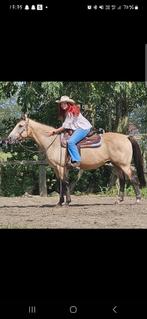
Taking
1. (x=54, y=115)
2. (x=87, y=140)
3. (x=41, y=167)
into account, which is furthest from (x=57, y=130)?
(x=41, y=167)

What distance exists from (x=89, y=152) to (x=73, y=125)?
380 millimetres

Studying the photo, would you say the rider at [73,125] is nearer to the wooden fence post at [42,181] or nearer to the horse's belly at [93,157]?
the horse's belly at [93,157]

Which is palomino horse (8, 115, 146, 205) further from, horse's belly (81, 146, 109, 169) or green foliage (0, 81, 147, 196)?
green foliage (0, 81, 147, 196)

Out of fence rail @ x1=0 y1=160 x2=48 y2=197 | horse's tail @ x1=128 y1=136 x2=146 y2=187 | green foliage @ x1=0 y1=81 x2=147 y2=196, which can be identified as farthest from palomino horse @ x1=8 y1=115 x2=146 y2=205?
fence rail @ x1=0 y1=160 x2=48 y2=197

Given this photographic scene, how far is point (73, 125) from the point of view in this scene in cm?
388

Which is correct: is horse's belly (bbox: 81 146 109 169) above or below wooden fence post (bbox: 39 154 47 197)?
above

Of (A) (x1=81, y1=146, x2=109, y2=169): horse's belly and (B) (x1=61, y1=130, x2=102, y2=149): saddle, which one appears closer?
(B) (x1=61, y1=130, x2=102, y2=149): saddle

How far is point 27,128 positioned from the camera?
4.03 metres

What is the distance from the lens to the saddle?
4.02 m

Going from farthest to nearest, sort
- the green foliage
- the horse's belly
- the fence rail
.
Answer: the fence rail < the green foliage < the horse's belly

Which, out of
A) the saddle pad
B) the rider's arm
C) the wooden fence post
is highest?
the rider's arm

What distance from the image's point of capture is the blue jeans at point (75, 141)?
13.1 feet
